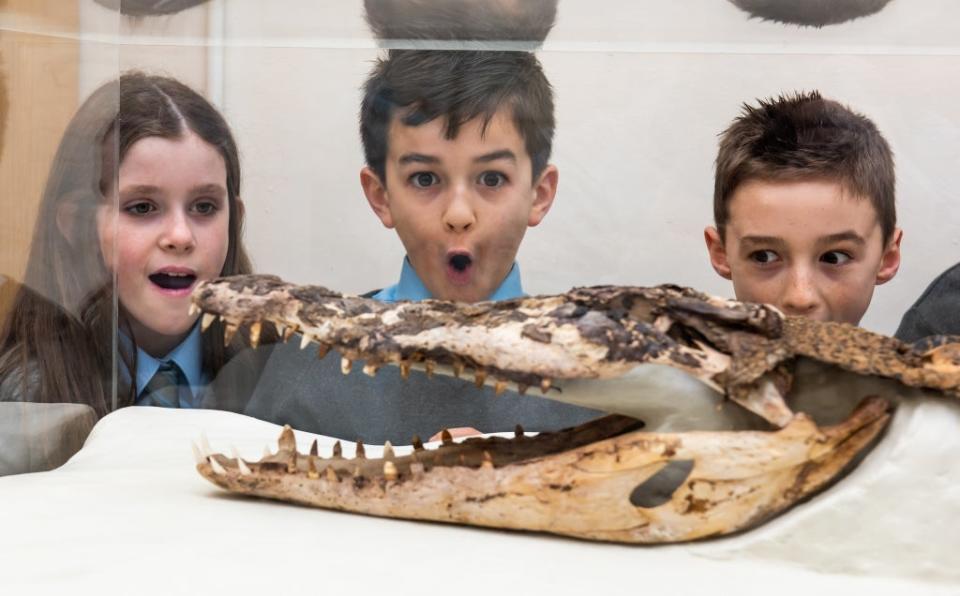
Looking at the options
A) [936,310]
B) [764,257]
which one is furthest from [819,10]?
[936,310]

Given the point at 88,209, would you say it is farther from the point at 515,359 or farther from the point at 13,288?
the point at 515,359

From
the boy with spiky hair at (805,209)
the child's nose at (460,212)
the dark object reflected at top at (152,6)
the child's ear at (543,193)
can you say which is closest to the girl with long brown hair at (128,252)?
the dark object reflected at top at (152,6)

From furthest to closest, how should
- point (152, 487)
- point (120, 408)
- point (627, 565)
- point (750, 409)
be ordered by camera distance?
point (120, 408) < point (152, 487) < point (750, 409) < point (627, 565)

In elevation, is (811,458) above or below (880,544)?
above

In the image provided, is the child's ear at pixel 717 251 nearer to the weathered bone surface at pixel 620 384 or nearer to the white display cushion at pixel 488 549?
the weathered bone surface at pixel 620 384

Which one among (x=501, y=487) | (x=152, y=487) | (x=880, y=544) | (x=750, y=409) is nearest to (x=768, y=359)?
(x=750, y=409)

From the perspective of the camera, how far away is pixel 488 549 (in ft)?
5.03

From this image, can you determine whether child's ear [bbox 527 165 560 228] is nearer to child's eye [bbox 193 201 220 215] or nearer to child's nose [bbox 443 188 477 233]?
child's nose [bbox 443 188 477 233]

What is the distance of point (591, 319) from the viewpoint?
1.58m

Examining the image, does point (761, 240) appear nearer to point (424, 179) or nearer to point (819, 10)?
point (819, 10)

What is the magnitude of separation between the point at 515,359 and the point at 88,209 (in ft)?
5.00

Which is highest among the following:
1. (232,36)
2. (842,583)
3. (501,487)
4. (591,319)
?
(232,36)

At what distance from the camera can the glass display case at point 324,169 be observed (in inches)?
97.3

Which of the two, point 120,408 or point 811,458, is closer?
point 811,458
